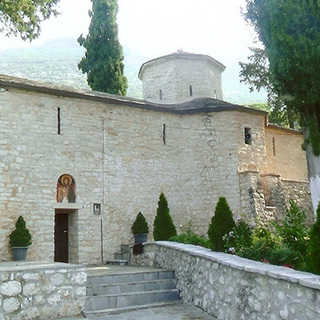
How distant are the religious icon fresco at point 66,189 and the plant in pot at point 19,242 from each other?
153 centimetres

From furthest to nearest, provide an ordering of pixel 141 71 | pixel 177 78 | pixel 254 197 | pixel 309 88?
pixel 141 71, pixel 177 78, pixel 254 197, pixel 309 88

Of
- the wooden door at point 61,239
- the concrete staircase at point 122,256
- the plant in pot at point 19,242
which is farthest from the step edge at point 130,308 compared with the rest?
the wooden door at point 61,239

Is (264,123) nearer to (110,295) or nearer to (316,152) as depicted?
(316,152)

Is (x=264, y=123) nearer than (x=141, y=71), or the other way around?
(x=264, y=123)

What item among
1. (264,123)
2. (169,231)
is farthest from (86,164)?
(264,123)

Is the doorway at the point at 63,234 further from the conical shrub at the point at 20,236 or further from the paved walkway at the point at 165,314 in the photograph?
the paved walkway at the point at 165,314

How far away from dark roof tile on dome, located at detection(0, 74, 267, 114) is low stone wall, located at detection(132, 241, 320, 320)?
6770 mm

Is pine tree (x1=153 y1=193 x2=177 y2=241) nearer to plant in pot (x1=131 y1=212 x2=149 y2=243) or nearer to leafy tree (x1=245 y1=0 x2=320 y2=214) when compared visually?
plant in pot (x1=131 y1=212 x2=149 y2=243)

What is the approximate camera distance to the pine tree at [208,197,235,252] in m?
7.78

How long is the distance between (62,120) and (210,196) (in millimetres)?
5983

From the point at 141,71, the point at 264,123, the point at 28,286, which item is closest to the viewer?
the point at 28,286

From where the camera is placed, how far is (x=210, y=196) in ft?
51.4

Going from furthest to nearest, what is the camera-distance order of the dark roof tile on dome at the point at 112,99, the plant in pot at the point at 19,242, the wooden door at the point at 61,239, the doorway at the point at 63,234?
the wooden door at the point at 61,239
the doorway at the point at 63,234
the dark roof tile on dome at the point at 112,99
the plant in pot at the point at 19,242

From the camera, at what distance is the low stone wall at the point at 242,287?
4.46 meters
